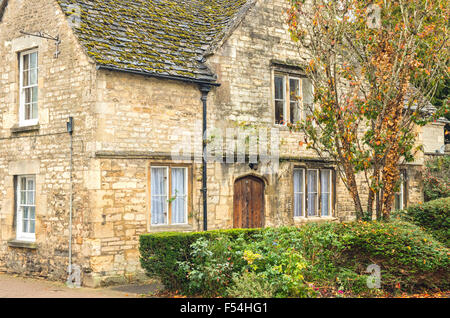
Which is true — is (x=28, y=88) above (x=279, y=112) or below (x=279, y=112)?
above

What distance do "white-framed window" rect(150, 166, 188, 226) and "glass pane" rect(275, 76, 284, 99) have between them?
4.05m

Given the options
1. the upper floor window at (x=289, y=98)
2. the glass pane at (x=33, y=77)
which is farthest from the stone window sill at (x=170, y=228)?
the glass pane at (x=33, y=77)

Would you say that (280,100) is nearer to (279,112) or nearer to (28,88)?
(279,112)

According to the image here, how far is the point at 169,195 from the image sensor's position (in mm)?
15477

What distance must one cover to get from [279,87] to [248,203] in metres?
3.67

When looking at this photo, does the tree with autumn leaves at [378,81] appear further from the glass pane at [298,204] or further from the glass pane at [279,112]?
the glass pane at [298,204]

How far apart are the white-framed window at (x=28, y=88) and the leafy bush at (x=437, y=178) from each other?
14.5 m

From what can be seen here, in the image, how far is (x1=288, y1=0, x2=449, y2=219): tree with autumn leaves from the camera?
1360 cm

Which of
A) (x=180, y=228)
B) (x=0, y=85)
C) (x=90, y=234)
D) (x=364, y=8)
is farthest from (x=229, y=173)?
(x=0, y=85)

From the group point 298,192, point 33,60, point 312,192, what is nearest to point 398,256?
A: point 298,192

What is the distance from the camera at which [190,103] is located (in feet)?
51.9

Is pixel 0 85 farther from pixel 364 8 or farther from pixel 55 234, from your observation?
pixel 364 8

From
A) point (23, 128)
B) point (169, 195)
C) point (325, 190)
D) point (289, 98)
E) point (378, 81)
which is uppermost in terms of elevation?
point (289, 98)

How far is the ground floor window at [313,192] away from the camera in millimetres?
18375
